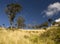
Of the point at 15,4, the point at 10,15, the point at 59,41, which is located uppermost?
the point at 15,4

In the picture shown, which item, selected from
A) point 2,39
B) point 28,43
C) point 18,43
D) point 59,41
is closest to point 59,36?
point 59,41

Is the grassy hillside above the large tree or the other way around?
the other way around

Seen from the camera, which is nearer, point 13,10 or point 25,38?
point 25,38

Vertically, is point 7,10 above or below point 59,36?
above

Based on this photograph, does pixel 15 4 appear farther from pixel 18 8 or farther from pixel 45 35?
pixel 45 35

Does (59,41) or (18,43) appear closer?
(18,43)

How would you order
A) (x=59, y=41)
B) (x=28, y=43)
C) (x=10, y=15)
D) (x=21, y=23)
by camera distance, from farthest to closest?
(x=21, y=23) → (x=10, y=15) → (x=59, y=41) → (x=28, y=43)

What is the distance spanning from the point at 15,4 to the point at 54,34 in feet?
243

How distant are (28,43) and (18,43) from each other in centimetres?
90

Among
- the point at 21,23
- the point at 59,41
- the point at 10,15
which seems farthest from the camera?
the point at 21,23

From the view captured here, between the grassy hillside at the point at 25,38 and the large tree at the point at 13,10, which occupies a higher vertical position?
the large tree at the point at 13,10

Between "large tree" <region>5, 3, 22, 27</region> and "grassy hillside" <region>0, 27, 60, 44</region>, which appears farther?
"large tree" <region>5, 3, 22, 27</region>

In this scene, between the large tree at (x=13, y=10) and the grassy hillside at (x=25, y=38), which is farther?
the large tree at (x=13, y=10)

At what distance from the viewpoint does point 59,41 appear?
1312cm
